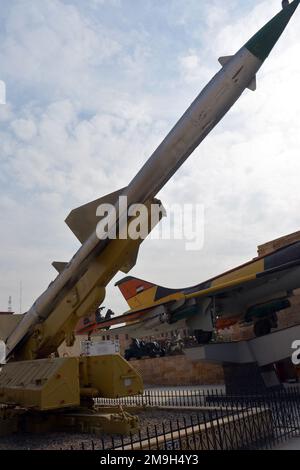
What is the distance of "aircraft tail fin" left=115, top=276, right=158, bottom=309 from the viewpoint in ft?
60.4

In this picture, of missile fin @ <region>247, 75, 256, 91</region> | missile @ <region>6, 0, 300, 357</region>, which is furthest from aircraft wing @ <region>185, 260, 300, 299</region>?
missile fin @ <region>247, 75, 256, 91</region>

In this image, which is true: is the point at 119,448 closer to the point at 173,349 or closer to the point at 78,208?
the point at 78,208

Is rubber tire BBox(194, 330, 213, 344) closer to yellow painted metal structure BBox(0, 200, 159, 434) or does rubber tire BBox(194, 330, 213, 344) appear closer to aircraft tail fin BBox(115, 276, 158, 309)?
aircraft tail fin BBox(115, 276, 158, 309)

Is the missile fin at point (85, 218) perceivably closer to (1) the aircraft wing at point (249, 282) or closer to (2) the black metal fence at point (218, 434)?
(2) the black metal fence at point (218, 434)

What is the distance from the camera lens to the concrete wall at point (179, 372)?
1814 centimetres

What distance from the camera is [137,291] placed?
19.1m

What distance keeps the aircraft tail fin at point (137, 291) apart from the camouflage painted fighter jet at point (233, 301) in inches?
80.7

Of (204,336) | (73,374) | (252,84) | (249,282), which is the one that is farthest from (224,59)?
(204,336)

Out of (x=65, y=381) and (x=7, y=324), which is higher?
(x=7, y=324)

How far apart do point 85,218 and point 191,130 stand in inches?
111

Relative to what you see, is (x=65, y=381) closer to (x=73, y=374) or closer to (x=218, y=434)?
(x=73, y=374)

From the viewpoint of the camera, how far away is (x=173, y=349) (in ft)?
83.5
